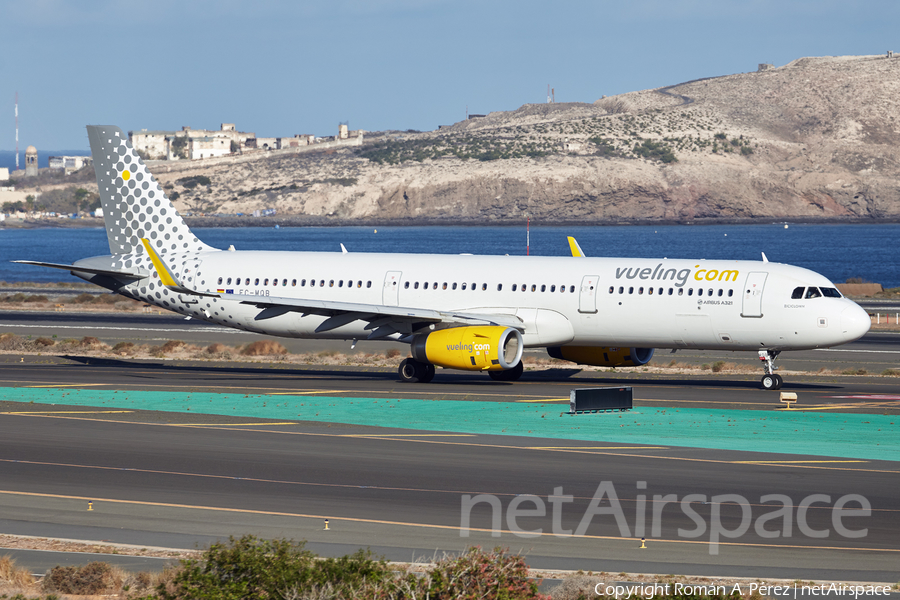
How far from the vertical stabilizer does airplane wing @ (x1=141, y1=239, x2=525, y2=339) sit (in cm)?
473

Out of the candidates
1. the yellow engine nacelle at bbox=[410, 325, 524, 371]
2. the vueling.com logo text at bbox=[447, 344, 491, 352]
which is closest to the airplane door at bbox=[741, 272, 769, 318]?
the yellow engine nacelle at bbox=[410, 325, 524, 371]

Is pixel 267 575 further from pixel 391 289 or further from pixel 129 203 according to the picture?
pixel 129 203

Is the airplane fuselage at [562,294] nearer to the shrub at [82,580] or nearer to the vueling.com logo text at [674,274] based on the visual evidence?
the vueling.com logo text at [674,274]

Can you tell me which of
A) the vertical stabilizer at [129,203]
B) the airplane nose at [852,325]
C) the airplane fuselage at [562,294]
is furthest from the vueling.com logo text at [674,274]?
the vertical stabilizer at [129,203]

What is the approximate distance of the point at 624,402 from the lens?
32.2 meters

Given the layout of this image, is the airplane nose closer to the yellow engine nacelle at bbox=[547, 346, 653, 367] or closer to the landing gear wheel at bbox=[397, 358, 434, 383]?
the yellow engine nacelle at bbox=[547, 346, 653, 367]

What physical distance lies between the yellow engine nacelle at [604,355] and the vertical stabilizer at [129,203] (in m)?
14.4

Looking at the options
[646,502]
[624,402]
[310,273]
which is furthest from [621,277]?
[646,502]

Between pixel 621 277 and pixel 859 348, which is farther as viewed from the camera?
pixel 859 348

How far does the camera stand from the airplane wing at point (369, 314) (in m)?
37.1

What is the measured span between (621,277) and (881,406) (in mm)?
8598

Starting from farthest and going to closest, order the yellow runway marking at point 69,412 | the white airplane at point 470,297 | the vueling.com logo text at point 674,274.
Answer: the vueling.com logo text at point 674,274 → the white airplane at point 470,297 → the yellow runway marking at point 69,412

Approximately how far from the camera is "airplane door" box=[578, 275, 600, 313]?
36656 millimetres

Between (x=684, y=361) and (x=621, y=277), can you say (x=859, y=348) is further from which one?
(x=621, y=277)
